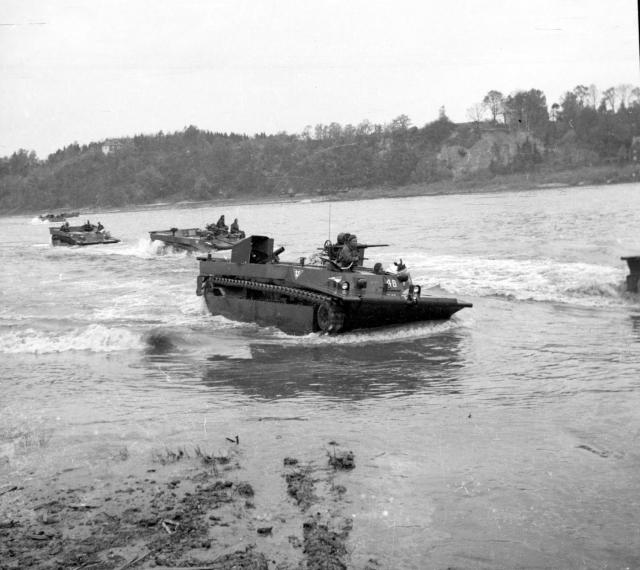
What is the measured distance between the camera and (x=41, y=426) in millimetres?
8945

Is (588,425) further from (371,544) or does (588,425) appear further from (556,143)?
(556,143)

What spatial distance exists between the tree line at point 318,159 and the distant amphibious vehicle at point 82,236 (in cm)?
5018

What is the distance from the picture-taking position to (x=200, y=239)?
34.9 metres

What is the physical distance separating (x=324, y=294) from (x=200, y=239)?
21018mm

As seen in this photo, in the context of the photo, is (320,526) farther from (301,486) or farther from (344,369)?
(344,369)

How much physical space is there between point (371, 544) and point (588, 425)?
3792 mm

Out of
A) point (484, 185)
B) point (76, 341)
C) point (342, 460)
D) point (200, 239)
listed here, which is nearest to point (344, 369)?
point (342, 460)

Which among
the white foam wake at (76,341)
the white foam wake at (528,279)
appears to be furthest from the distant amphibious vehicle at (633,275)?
the white foam wake at (76,341)

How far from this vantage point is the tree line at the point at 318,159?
10125cm

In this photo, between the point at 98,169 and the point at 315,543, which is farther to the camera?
the point at 98,169

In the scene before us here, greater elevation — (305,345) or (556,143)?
(556,143)

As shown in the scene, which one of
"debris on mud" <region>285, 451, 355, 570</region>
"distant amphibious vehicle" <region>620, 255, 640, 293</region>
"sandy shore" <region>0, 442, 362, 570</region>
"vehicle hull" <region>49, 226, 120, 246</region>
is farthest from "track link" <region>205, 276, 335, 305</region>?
"vehicle hull" <region>49, 226, 120, 246</region>

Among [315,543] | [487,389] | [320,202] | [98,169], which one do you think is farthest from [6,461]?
[98,169]

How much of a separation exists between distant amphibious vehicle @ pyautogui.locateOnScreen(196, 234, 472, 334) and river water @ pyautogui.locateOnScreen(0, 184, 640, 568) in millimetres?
363
